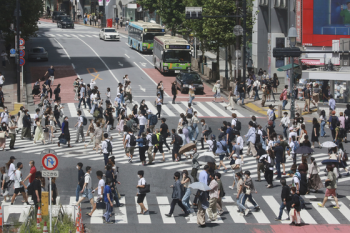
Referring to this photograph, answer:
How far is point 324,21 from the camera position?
41656 mm

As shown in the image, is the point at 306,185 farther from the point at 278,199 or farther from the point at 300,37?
the point at 300,37

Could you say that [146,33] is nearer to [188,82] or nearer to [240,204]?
[188,82]

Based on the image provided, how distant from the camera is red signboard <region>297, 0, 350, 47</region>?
135 feet

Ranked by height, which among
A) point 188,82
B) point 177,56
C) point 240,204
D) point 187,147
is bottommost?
point 240,204

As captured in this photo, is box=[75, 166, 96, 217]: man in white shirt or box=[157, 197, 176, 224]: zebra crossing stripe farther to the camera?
box=[75, 166, 96, 217]: man in white shirt

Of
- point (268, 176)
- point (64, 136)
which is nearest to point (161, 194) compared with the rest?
point (268, 176)

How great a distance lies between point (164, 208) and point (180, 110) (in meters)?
17.6

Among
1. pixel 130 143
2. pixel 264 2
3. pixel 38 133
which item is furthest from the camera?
pixel 264 2

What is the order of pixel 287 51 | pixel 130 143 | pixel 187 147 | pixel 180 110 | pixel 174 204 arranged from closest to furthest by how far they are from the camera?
1. pixel 174 204
2. pixel 187 147
3. pixel 130 143
4. pixel 287 51
5. pixel 180 110

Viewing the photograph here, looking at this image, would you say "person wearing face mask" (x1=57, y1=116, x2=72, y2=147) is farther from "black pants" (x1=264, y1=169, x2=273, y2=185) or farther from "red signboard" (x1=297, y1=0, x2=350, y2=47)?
"red signboard" (x1=297, y1=0, x2=350, y2=47)

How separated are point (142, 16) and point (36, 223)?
86.3m

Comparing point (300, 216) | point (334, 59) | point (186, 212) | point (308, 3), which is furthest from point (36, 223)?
point (308, 3)

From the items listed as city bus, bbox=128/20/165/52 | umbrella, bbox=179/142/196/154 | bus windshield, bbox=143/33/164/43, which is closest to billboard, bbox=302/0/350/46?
city bus, bbox=128/20/165/52

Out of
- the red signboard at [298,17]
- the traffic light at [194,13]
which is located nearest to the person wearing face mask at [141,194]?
the traffic light at [194,13]
